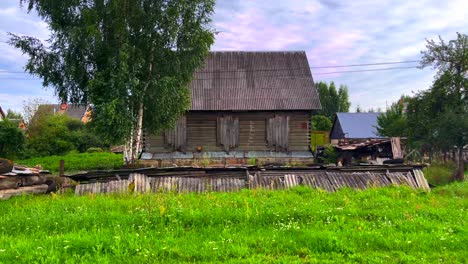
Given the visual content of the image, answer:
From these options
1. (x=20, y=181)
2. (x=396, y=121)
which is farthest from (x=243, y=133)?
(x=20, y=181)

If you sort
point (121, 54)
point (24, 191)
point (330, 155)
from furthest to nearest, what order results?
point (330, 155)
point (121, 54)
point (24, 191)

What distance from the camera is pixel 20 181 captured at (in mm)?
10578

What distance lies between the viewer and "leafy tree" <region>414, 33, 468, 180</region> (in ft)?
70.3

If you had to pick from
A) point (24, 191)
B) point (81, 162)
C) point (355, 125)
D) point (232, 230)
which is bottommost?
point (81, 162)

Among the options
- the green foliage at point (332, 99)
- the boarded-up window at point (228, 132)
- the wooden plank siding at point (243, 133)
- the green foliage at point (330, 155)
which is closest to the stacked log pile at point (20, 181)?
the wooden plank siding at point (243, 133)

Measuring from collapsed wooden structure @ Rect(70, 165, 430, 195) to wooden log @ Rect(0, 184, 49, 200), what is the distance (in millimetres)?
1031

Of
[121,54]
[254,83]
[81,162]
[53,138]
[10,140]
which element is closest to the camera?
[121,54]

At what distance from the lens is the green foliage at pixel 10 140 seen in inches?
1141

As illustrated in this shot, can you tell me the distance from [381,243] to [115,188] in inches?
294

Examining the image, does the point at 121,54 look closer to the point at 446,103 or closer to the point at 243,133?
the point at 243,133

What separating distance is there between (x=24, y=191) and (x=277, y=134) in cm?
1726

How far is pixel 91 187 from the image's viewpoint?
1098 centimetres

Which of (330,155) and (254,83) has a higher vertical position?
(254,83)

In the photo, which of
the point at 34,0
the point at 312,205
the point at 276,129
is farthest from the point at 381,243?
the point at 276,129
